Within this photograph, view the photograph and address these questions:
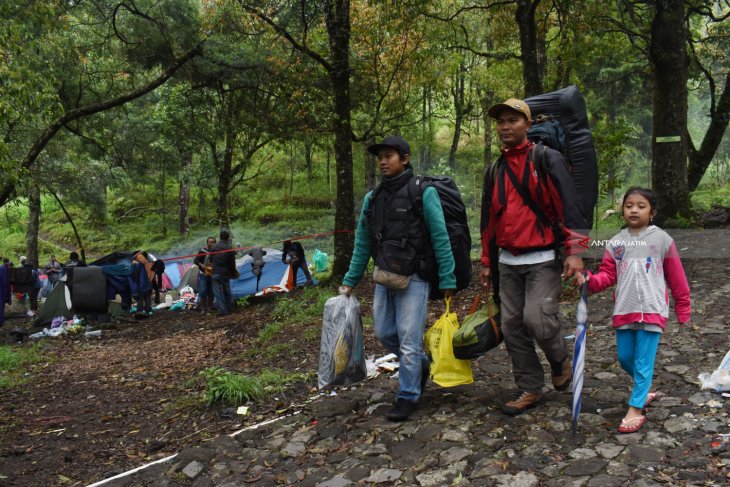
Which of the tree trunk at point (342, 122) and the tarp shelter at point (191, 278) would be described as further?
the tarp shelter at point (191, 278)

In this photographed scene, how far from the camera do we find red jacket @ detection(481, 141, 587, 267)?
3385 mm

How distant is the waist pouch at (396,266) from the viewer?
3.81 metres

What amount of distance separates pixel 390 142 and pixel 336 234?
6420 millimetres

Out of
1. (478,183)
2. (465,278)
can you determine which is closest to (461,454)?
(465,278)

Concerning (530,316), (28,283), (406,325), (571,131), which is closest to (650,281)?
(530,316)

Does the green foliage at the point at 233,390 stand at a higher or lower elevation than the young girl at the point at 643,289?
lower

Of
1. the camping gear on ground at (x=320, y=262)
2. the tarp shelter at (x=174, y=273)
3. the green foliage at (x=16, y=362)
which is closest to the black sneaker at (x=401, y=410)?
the green foliage at (x=16, y=362)

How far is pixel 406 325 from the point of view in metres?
3.89

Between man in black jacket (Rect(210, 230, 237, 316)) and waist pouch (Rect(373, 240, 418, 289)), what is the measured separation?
27.5 feet

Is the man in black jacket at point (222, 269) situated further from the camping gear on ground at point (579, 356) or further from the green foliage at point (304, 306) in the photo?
the camping gear on ground at point (579, 356)

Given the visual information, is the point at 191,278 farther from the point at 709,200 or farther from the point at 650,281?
the point at 709,200

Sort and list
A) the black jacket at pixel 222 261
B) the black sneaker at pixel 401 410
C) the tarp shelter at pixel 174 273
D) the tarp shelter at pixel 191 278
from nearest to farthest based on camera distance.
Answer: the black sneaker at pixel 401 410, the black jacket at pixel 222 261, the tarp shelter at pixel 191 278, the tarp shelter at pixel 174 273

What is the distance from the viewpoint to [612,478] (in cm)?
290

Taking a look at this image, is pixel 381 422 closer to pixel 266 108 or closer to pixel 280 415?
pixel 280 415
